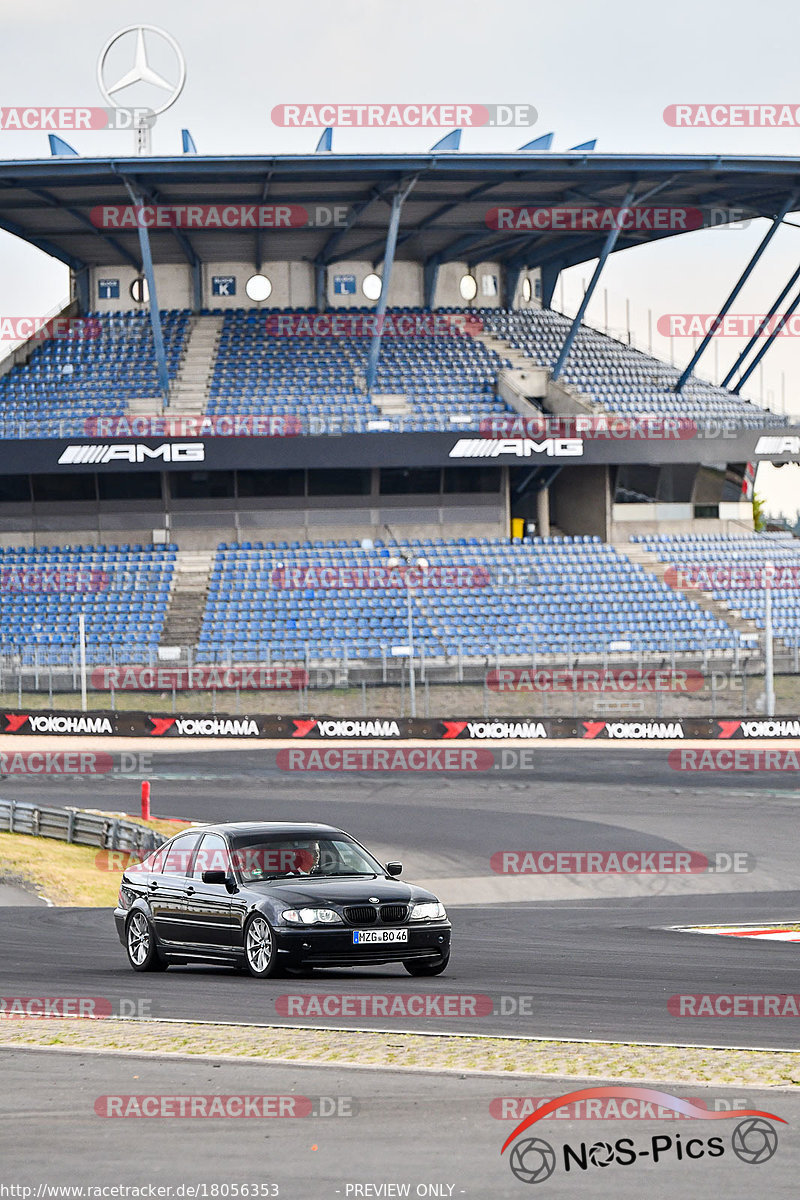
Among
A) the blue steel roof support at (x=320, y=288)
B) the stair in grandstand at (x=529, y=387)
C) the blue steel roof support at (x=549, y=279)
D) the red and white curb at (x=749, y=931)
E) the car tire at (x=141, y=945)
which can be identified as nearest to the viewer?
the car tire at (x=141, y=945)

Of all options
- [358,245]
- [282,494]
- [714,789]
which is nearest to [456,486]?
[282,494]

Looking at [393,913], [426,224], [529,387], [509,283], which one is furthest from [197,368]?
[393,913]

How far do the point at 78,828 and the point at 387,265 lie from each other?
27.6 meters

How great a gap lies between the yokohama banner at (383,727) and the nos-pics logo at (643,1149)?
102 feet

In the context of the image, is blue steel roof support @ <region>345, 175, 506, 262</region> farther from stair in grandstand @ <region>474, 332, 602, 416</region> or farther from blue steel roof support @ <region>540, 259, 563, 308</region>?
blue steel roof support @ <region>540, 259, 563, 308</region>

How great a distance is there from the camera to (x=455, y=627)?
146 feet

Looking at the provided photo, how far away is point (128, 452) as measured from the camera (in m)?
49.2

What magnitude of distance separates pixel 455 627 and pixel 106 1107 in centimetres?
3713

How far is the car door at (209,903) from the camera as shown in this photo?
42.1 feet

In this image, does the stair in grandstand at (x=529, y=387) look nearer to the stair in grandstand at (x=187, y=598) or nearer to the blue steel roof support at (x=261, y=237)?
the blue steel roof support at (x=261, y=237)

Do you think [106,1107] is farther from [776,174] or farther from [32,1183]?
[776,174]

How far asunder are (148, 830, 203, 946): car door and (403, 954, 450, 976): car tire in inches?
79.6

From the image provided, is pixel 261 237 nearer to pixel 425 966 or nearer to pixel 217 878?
pixel 217 878

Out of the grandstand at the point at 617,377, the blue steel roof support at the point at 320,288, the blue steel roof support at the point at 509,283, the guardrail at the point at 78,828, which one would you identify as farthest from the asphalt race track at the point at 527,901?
the blue steel roof support at the point at 509,283
